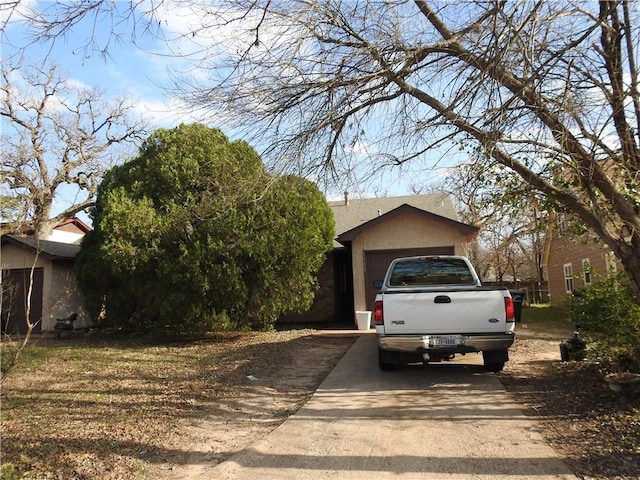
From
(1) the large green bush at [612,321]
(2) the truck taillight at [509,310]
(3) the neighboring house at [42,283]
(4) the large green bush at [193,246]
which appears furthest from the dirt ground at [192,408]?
(3) the neighboring house at [42,283]

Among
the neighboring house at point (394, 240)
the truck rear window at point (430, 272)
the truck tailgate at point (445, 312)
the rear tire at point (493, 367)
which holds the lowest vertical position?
the rear tire at point (493, 367)

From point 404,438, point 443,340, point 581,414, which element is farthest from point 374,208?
point 404,438

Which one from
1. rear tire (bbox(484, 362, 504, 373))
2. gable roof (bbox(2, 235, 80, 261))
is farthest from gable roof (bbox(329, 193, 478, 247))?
gable roof (bbox(2, 235, 80, 261))

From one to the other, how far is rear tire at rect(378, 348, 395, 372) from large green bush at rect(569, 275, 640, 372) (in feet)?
9.94

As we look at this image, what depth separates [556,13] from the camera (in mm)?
5328

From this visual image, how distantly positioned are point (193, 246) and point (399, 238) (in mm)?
6398

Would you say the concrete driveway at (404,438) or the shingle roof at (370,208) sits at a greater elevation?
the shingle roof at (370,208)

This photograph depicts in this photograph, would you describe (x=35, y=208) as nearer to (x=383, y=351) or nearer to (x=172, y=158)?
(x=172, y=158)

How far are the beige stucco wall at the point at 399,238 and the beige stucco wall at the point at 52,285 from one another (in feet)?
33.1

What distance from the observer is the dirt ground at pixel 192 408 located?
4.25 meters

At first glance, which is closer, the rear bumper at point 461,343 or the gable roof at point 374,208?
the rear bumper at point 461,343

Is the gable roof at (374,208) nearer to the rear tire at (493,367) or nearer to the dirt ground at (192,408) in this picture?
the dirt ground at (192,408)

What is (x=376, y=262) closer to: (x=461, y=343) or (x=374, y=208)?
(x=374, y=208)

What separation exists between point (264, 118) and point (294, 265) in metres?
Answer: 6.11
